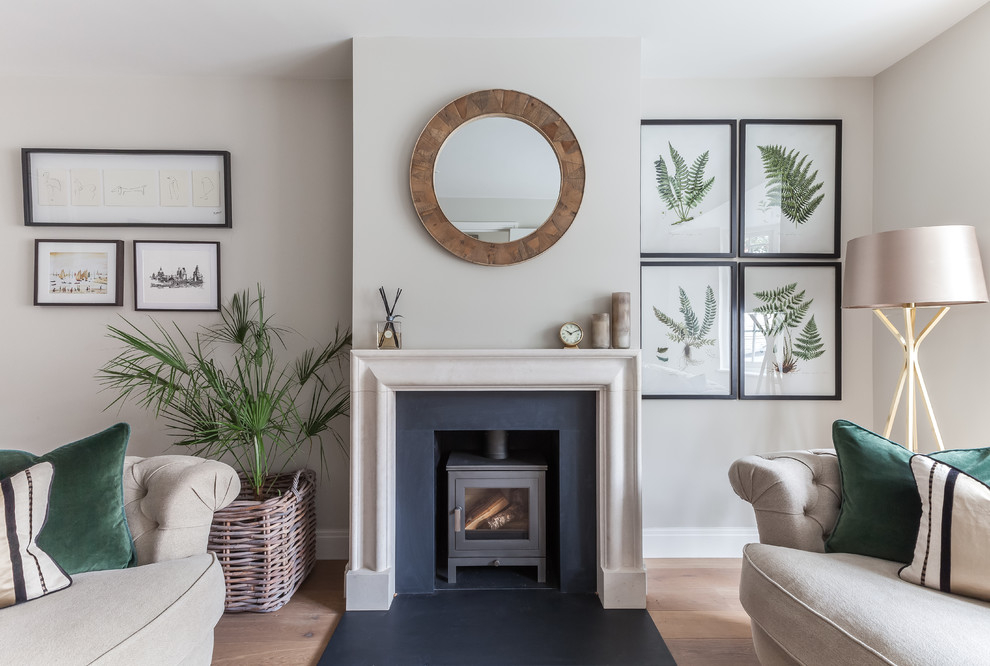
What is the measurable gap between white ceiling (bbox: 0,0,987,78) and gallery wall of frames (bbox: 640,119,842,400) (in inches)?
13.8

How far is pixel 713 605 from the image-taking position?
2.19m

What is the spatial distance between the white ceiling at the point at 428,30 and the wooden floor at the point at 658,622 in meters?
2.38

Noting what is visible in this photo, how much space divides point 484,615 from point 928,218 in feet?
8.28

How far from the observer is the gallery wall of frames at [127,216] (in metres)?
2.59

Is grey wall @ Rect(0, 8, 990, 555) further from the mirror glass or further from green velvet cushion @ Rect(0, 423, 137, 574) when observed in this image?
green velvet cushion @ Rect(0, 423, 137, 574)

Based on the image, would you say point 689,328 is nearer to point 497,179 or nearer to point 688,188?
point 688,188

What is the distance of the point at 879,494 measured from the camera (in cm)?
152

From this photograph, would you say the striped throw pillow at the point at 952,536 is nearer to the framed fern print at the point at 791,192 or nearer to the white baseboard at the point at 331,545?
the framed fern print at the point at 791,192

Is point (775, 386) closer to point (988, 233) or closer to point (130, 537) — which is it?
point (988, 233)

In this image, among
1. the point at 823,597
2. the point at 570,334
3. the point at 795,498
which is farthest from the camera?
the point at 570,334

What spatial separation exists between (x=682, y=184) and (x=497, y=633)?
2207 mm

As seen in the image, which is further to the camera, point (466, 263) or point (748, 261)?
point (748, 261)

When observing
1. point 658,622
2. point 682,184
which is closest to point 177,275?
point 682,184

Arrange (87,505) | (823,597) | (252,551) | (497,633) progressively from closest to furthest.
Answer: (823,597), (87,505), (497,633), (252,551)
